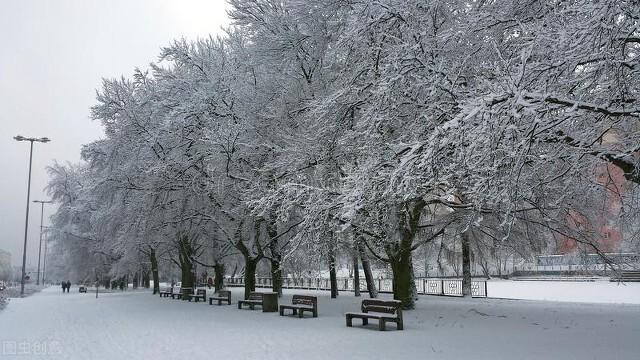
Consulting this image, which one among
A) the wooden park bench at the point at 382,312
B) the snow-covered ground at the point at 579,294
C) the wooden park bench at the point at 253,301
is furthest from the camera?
the snow-covered ground at the point at 579,294

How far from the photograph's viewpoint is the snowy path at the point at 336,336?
904 centimetres

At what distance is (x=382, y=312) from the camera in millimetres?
12500

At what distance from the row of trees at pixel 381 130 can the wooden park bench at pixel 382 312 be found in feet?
5.82

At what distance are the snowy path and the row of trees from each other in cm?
199

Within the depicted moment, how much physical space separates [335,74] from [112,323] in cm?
952

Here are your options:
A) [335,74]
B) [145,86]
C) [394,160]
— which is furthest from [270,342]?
[145,86]

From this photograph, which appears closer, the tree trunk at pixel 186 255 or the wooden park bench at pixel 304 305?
the wooden park bench at pixel 304 305

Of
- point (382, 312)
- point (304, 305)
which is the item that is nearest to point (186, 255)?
point (304, 305)

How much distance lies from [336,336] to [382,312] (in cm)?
178

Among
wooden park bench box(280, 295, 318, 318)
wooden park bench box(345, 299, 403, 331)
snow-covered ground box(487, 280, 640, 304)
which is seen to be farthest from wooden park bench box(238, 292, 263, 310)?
snow-covered ground box(487, 280, 640, 304)

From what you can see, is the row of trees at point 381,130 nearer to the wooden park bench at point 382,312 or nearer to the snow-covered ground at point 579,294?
the wooden park bench at point 382,312

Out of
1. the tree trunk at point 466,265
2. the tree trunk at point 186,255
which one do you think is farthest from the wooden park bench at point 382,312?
the tree trunk at point 186,255

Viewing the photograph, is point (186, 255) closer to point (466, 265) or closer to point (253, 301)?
point (253, 301)

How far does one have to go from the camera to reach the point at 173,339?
11.4m
